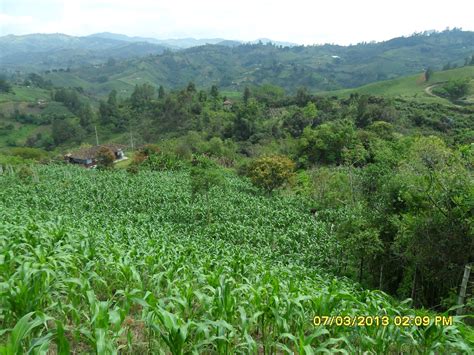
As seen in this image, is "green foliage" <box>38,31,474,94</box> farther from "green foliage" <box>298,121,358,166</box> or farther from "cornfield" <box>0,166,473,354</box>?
"cornfield" <box>0,166,473,354</box>

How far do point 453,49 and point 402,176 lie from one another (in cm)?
20944

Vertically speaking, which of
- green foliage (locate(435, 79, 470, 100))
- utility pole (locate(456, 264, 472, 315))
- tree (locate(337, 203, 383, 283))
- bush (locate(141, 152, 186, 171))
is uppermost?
green foliage (locate(435, 79, 470, 100))

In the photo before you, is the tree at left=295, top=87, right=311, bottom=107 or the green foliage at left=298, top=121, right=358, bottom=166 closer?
the green foliage at left=298, top=121, right=358, bottom=166

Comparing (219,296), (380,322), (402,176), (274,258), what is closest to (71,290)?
(219,296)

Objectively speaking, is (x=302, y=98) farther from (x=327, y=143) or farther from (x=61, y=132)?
(x=61, y=132)

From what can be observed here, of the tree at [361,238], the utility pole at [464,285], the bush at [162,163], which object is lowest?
the bush at [162,163]

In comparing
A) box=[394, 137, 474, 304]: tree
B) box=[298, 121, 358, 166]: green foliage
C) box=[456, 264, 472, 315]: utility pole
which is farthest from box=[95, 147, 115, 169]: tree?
box=[456, 264, 472, 315]: utility pole

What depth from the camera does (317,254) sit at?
558 inches

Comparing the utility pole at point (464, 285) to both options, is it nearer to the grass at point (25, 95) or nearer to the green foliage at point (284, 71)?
the grass at point (25, 95)
